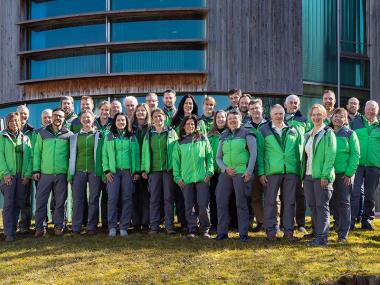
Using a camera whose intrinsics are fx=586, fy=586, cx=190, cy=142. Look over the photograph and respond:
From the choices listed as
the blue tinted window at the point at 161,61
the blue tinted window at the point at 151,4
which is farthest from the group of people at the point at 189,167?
the blue tinted window at the point at 151,4

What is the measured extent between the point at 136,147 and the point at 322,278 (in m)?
3.62

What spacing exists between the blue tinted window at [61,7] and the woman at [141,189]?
345 inches

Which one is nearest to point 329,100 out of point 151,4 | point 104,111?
point 104,111

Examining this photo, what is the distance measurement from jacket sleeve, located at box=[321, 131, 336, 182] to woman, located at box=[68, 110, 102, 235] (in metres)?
3.39

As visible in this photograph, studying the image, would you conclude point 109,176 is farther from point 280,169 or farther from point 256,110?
point 280,169

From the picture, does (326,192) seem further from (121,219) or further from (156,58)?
(156,58)

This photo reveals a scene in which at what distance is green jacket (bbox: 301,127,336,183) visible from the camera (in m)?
7.43

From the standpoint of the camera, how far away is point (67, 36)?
17.4 meters

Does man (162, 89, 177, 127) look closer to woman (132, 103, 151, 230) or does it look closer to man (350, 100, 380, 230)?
woman (132, 103, 151, 230)

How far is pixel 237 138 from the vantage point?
810 cm

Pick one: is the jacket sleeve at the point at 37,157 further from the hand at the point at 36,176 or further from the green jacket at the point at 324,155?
the green jacket at the point at 324,155

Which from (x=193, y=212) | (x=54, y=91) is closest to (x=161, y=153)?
(x=193, y=212)

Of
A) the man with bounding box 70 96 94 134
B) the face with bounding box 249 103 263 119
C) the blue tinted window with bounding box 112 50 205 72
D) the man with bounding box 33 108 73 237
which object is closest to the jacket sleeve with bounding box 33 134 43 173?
the man with bounding box 33 108 73 237

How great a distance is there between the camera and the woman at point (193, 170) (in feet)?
27.3
